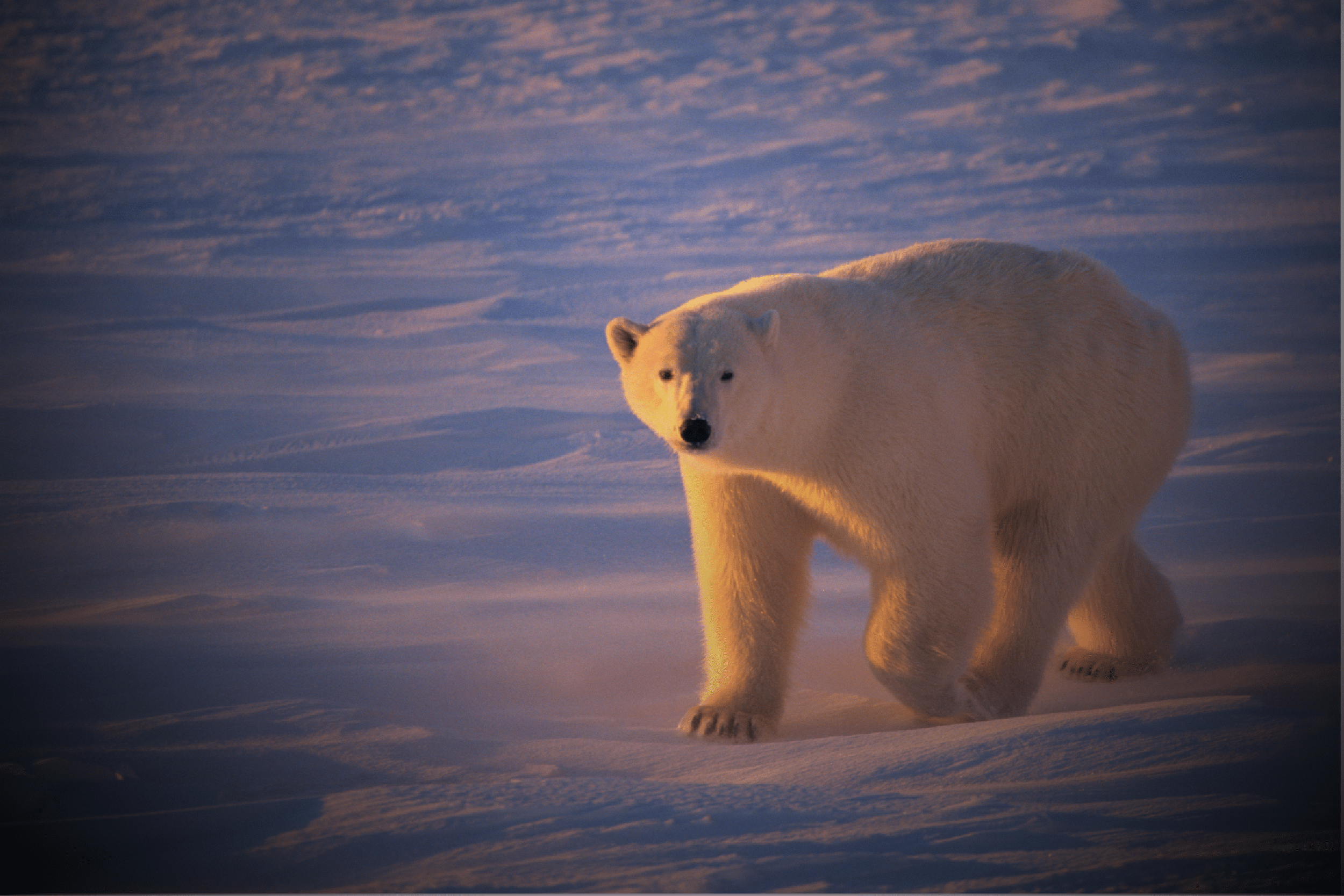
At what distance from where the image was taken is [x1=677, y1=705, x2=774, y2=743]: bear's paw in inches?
195

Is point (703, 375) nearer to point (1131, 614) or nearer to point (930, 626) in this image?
point (930, 626)

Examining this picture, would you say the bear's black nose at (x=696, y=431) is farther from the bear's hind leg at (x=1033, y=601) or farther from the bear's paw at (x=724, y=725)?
the bear's hind leg at (x=1033, y=601)

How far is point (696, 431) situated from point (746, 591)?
3.80 feet

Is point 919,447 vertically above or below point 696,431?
below

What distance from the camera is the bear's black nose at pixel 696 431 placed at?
4133 millimetres

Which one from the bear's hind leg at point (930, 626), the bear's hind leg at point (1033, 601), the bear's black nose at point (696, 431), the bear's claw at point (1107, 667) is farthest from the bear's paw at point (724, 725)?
the bear's claw at point (1107, 667)

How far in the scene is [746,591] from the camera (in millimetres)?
5055

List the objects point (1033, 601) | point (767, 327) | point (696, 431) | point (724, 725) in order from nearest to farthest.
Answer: point (696, 431) < point (767, 327) < point (724, 725) < point (1033, 601)

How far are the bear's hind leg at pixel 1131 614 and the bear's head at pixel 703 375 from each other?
2807 mm

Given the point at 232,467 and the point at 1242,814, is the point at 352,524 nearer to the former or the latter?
the point at 232,467

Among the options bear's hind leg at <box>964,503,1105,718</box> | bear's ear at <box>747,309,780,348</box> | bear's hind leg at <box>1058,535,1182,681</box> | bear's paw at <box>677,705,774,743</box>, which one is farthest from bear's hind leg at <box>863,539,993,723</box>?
bear's hind leg at <box>1058,535,1182,681</box>

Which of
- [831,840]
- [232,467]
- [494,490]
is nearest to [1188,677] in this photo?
[831,840]

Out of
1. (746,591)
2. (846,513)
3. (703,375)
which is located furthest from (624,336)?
(746,591)

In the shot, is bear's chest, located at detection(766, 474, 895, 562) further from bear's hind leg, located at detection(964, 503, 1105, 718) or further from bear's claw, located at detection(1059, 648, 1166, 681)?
bear's claw, located at detection(1059, 648, 1166, 681)
